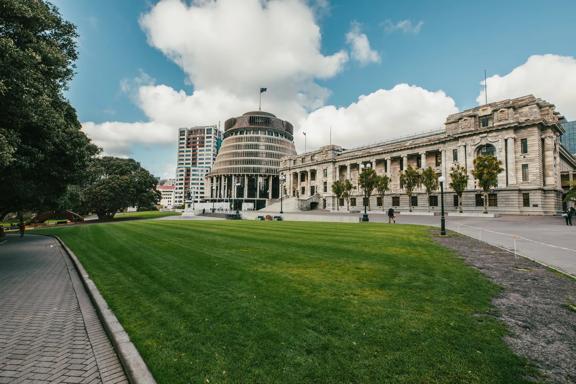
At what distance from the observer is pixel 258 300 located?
6.17 metres

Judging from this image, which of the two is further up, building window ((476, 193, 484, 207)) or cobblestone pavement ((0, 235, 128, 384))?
building window ((476, 193, 484, 207))

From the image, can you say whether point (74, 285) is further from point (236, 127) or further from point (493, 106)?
point (236, 127)

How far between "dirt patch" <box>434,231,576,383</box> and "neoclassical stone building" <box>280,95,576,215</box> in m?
47.3

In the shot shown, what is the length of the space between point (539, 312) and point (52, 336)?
383 inches

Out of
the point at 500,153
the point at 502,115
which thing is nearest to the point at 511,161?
the point at 500,153

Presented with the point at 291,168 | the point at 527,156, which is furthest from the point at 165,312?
the point at 291,168

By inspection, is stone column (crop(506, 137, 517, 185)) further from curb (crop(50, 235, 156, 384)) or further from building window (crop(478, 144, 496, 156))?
curb (crop(50, 235, 156, 384))

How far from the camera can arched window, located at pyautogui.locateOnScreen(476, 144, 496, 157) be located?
1955 inches

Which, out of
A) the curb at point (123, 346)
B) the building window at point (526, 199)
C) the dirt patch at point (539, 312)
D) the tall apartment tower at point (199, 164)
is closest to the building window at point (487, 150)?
the building window at point (526, 199)

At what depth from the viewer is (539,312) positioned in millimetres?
5527

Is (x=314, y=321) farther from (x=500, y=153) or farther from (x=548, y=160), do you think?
(x=548, y=160)

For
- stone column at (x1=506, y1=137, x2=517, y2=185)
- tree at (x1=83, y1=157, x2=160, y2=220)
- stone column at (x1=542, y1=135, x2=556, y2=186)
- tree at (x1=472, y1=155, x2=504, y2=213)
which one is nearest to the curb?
tree at (x1=472, y1=155, x2=504, y2=213)

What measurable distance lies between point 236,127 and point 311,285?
122715mm

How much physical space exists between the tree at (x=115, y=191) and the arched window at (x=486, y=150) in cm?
7126
